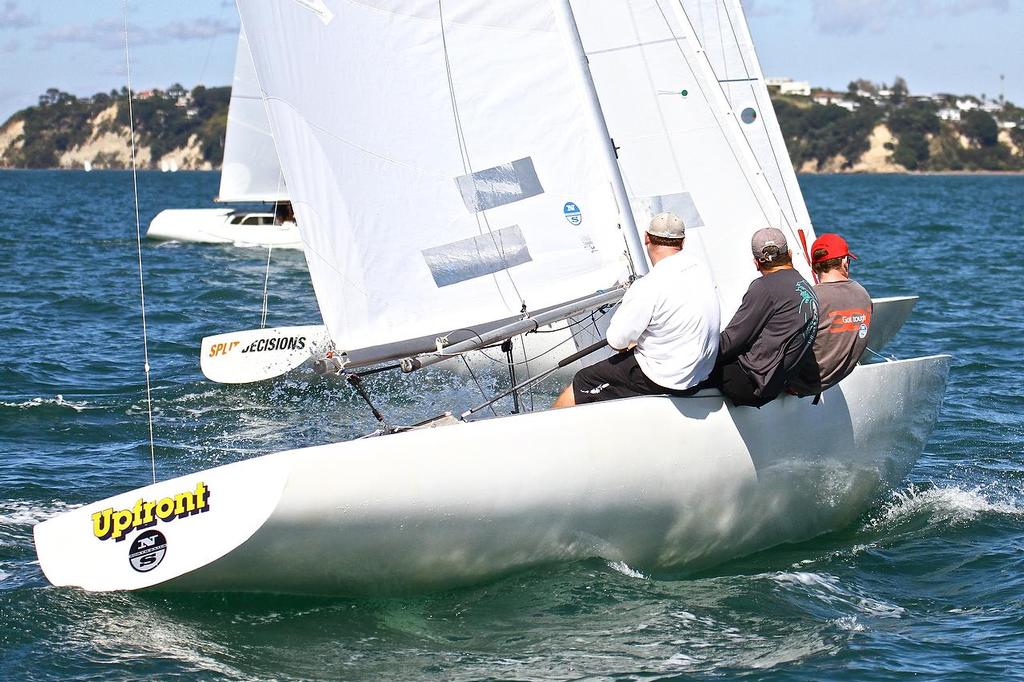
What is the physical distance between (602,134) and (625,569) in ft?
6.26

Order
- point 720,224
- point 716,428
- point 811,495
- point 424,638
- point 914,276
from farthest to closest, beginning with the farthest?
point 914,276 → point 720,224 → point 811,495 → point 716,428 → point 424,638

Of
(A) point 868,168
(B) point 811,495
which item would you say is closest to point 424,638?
(B) point 811,495

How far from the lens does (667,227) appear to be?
5.52 metres

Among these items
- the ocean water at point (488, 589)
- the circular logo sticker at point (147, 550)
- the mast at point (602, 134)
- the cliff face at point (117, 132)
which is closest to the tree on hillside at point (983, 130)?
the cliff face at point (117, 132)

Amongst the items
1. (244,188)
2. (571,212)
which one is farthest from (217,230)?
(571,212)

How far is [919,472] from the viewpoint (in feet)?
25.0

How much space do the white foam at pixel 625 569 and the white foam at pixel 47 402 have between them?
4554mm

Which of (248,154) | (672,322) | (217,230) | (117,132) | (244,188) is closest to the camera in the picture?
(672,322)

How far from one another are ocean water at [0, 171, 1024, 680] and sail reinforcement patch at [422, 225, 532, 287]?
1386 millimetres

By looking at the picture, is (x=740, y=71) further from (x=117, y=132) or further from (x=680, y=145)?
(x=117, y=132)

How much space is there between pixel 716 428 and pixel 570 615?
103cm

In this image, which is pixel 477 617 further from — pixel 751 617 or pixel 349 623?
pixel 751 617

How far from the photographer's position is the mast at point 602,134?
6023 millimetres

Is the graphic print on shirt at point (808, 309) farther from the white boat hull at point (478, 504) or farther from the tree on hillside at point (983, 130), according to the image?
the tree on hillside at point (983, 130)
